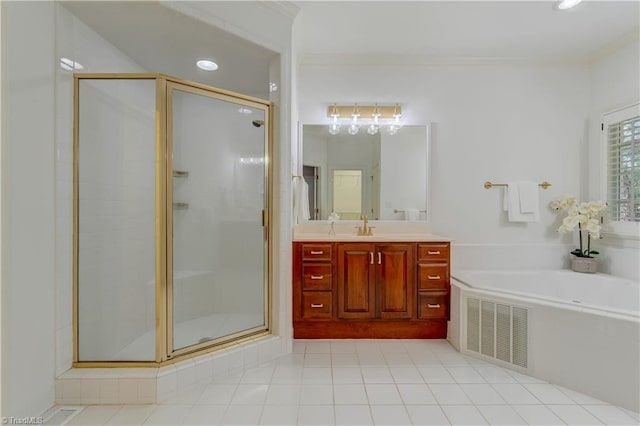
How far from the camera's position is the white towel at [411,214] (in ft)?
9.68

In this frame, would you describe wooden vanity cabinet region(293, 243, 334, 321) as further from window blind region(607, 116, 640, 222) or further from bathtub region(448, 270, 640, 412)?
window blind region(607, 116, 640, 222)

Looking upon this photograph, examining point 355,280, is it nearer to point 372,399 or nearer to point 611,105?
point 372,399

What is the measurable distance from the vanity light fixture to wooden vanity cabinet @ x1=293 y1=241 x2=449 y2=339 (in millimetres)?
1170

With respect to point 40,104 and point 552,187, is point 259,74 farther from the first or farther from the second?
point 552,187

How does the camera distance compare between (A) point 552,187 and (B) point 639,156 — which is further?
(A) point 552,187

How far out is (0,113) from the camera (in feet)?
4.51

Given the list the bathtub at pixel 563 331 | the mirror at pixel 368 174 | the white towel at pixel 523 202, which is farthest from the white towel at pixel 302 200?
the white towel at pixel 523 202

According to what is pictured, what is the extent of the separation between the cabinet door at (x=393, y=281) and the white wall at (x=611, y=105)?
74.8 inches

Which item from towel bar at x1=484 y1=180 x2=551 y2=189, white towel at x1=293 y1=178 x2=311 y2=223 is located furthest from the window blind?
white towel at x1=293 y1=178 x2=311 y2=223

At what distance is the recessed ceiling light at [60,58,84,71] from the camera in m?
1.71

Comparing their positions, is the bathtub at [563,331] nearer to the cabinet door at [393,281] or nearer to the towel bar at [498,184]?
the cabinet door at [393,281]

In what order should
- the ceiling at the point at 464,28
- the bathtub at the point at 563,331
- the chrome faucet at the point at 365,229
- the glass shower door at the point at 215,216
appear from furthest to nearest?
1. the chrome faucet at the point at 365,229
2. the ceiling at the point at 464,28
3. the glass shower door at the point at 215,216
4. the bathtub at the point at 563,331

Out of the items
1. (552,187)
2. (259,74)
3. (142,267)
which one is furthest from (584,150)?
(142,267)

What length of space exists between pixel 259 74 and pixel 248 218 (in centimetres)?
120
